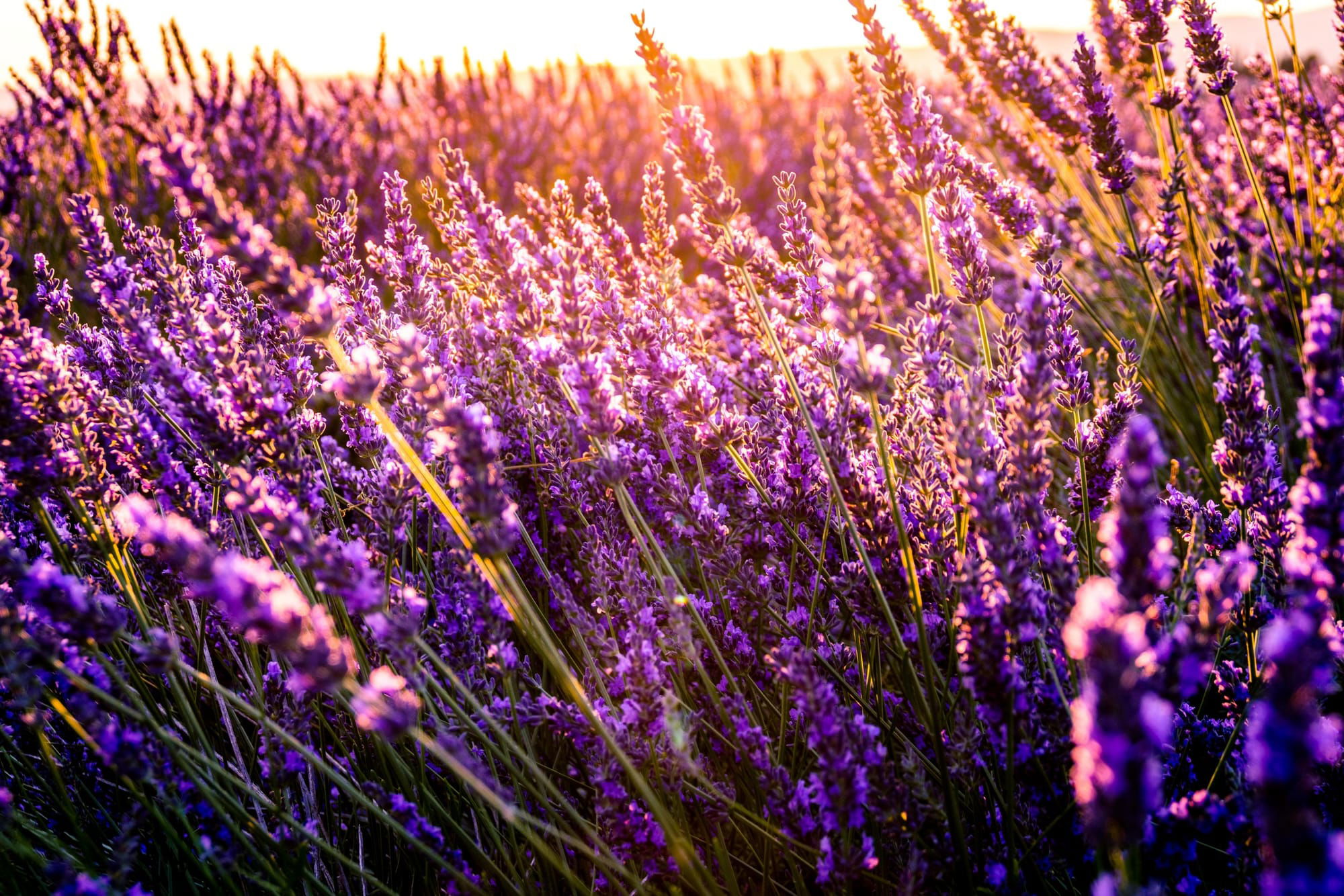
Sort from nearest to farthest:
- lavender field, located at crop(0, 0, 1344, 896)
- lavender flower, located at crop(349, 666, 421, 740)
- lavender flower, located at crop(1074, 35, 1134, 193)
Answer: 1. lavender flower, located at crop(349, 666, 421, 740)
2. lavender field, located at crop(0, 0, 1344, 896)
3. lavender flower, located at crop(1074, 35, 1134, 193)

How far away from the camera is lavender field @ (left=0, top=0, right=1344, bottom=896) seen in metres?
1.00

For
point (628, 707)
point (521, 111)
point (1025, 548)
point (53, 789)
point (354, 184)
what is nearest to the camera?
point (628, 707)

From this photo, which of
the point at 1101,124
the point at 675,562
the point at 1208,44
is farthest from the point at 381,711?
the point at 1208,44

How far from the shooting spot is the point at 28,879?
1.65 metres

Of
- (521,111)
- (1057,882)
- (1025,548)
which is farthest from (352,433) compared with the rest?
(521,111)

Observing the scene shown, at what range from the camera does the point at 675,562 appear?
208 centimetres

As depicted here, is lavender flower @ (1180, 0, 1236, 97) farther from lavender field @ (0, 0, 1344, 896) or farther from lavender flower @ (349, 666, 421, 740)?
lavender flower @ (349, 666, 421, 740)

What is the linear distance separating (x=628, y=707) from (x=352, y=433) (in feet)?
3.81

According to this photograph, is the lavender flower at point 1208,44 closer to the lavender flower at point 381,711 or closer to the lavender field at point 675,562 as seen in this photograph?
the lavender field at point 675,562

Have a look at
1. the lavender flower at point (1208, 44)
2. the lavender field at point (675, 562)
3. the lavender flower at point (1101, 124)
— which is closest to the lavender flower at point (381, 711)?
the lavender field at point (675, 562)

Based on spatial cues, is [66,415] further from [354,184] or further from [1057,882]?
[354,184]

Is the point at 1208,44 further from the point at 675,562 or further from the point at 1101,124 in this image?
the point at 675,562

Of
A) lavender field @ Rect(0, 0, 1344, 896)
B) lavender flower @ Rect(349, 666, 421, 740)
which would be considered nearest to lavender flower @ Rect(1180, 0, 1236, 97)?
lavender field @ Rect(0, 0, 1344, 896)

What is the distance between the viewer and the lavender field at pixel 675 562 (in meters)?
1.00
